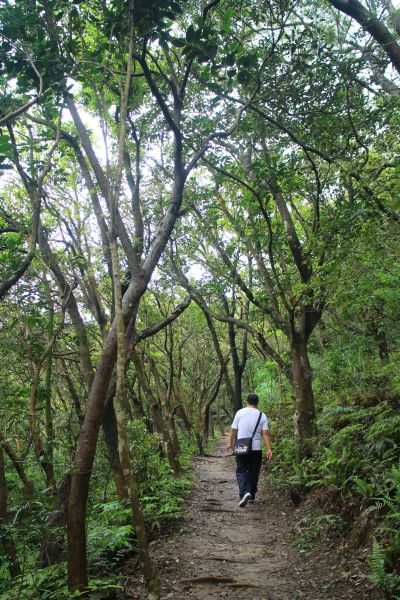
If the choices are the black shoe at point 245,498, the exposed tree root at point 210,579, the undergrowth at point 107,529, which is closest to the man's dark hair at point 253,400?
A: the black shoe at point 245,498

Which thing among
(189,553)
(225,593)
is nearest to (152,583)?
(225,593)

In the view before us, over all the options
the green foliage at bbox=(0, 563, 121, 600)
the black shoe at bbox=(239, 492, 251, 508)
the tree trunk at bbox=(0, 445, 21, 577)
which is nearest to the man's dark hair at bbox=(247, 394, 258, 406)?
the black shoe at bbox=(239, 492, 251, 508)

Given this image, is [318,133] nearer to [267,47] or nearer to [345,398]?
[267,47]

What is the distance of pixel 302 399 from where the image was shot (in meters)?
8.96

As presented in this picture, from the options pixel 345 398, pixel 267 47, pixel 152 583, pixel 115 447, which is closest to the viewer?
pixel 152 583

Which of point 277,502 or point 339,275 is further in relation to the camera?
point 277,502

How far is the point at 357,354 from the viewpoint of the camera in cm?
1246

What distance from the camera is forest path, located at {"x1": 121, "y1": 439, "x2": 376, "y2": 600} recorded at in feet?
15.6

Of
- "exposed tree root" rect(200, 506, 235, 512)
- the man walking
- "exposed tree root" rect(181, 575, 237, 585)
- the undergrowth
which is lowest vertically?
"exposed tree root" rect(181, 575, 237, 585)

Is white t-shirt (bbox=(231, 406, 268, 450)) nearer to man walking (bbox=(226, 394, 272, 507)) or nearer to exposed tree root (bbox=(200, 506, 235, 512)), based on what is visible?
man walking (bbox=(226, 394, 272, 507))

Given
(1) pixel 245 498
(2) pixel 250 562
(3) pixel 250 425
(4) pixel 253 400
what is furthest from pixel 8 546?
(4) pixel 253 400

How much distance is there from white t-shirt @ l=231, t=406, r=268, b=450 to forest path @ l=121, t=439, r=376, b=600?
1.36 m

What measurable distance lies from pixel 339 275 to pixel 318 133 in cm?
277

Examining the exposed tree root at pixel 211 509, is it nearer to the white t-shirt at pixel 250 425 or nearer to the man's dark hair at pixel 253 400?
the white t-shirt at pixel 250 425
